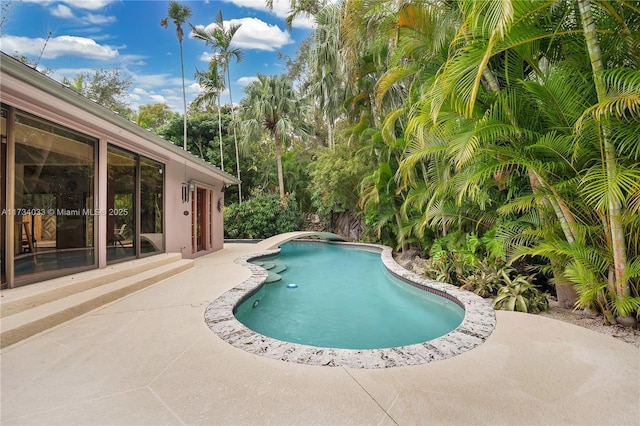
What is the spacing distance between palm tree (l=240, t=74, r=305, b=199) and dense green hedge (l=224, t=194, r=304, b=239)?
11.9ft

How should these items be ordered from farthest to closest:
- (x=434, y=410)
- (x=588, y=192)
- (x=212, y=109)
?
(x=212, y=109)
(x=588, y=192)
(x=434, y=410)

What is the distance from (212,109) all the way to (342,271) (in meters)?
22.5

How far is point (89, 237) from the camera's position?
530cm

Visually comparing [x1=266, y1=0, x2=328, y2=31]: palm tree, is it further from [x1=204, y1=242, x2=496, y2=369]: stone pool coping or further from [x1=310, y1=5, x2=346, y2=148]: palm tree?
[x1=204, y1=242, x2=496, y2=369]: stone pool coping

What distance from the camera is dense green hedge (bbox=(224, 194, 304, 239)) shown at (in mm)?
16219

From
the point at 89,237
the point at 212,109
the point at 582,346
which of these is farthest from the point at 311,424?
the point at 212,109

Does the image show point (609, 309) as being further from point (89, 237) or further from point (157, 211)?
point (157, 211)

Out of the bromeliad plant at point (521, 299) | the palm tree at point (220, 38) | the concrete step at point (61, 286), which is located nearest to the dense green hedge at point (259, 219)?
the palm tree at point (220, 38)

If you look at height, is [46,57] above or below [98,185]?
above

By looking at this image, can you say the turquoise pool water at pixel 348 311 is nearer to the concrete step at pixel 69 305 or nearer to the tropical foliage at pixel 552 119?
the tropical foliage at pixel 552 119

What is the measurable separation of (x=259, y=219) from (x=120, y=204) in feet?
32.9

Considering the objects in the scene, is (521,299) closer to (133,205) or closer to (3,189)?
(3,189)

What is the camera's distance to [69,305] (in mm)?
3809

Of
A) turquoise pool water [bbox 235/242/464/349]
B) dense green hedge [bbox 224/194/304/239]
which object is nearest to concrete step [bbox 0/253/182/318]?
turquoise pool water [bbox 235/242/464/349]
